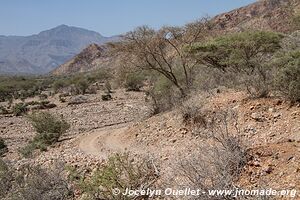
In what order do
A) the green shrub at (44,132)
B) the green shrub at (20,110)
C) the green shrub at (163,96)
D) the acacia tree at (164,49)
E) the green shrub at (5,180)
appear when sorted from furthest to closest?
the green shrub at (20,110)
the acacia tree at (164,49)
the green shrub at (163,96)
the green shrub at (44,132)
the green shrub at (5,180)

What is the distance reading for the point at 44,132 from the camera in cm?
1875

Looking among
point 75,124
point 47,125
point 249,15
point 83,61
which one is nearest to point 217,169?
point 47,125

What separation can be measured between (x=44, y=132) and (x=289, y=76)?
11.7m

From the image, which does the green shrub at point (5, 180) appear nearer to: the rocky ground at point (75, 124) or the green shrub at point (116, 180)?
the rocky ground at point (75, 124)

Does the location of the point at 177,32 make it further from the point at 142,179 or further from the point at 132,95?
the point at 132,95

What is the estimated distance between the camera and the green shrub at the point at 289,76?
1038cm

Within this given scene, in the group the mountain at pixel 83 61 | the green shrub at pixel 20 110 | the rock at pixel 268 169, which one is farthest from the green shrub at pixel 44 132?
the mountain at pixel 83 61

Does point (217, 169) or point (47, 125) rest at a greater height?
point (217, 169)

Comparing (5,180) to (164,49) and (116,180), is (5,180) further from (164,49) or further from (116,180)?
(164,49)

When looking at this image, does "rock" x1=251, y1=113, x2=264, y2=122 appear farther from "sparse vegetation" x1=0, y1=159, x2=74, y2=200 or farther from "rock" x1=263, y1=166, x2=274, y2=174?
"sparse vegetation" x1=0, y1=159, x2=74, y2=200

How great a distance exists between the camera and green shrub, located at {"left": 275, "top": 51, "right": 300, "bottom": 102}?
10.4 metres

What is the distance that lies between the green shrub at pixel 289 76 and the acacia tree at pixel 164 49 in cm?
802

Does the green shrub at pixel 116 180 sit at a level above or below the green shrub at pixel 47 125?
above

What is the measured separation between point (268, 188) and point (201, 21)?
17662mm
